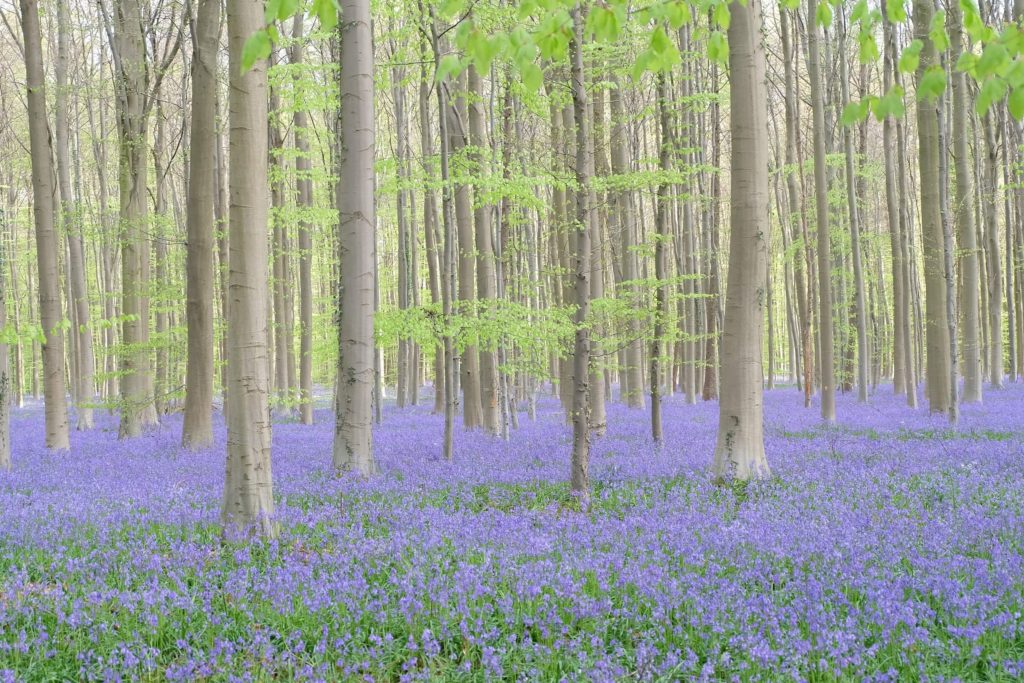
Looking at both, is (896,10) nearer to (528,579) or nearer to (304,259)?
(528,579)

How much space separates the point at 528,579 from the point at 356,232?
564cm

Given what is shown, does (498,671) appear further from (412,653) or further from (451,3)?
(451,3)

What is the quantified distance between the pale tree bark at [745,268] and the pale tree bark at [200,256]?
832cm

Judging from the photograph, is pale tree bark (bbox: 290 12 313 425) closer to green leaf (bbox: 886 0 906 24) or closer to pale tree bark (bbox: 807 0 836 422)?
pale tree bark (bbox: 807 0 836 422)

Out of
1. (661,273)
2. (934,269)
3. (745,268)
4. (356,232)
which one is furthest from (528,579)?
(934,269)

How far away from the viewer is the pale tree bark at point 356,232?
9406mm

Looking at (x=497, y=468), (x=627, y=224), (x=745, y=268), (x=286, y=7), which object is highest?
(x=627, y=224)

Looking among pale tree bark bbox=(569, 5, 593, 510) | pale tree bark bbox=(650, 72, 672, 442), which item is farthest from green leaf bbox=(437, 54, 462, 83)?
pale tree bark bbox=(650, 72, 672, 442)

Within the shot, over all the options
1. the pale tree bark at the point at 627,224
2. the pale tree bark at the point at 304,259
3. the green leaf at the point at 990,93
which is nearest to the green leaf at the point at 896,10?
the green leaf at the point at 990,93

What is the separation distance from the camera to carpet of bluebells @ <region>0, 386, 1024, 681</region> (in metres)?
4.05

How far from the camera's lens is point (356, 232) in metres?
9.45

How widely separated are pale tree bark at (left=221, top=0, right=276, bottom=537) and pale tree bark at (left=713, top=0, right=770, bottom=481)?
201 inches

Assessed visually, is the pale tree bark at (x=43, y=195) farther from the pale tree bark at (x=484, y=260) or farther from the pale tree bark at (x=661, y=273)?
the pale tree bark at (x=661, y=273)

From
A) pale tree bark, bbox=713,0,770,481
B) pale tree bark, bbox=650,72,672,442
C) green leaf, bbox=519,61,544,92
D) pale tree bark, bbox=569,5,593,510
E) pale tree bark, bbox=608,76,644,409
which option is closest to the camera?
green leaf, bbox=519,61,544,92
